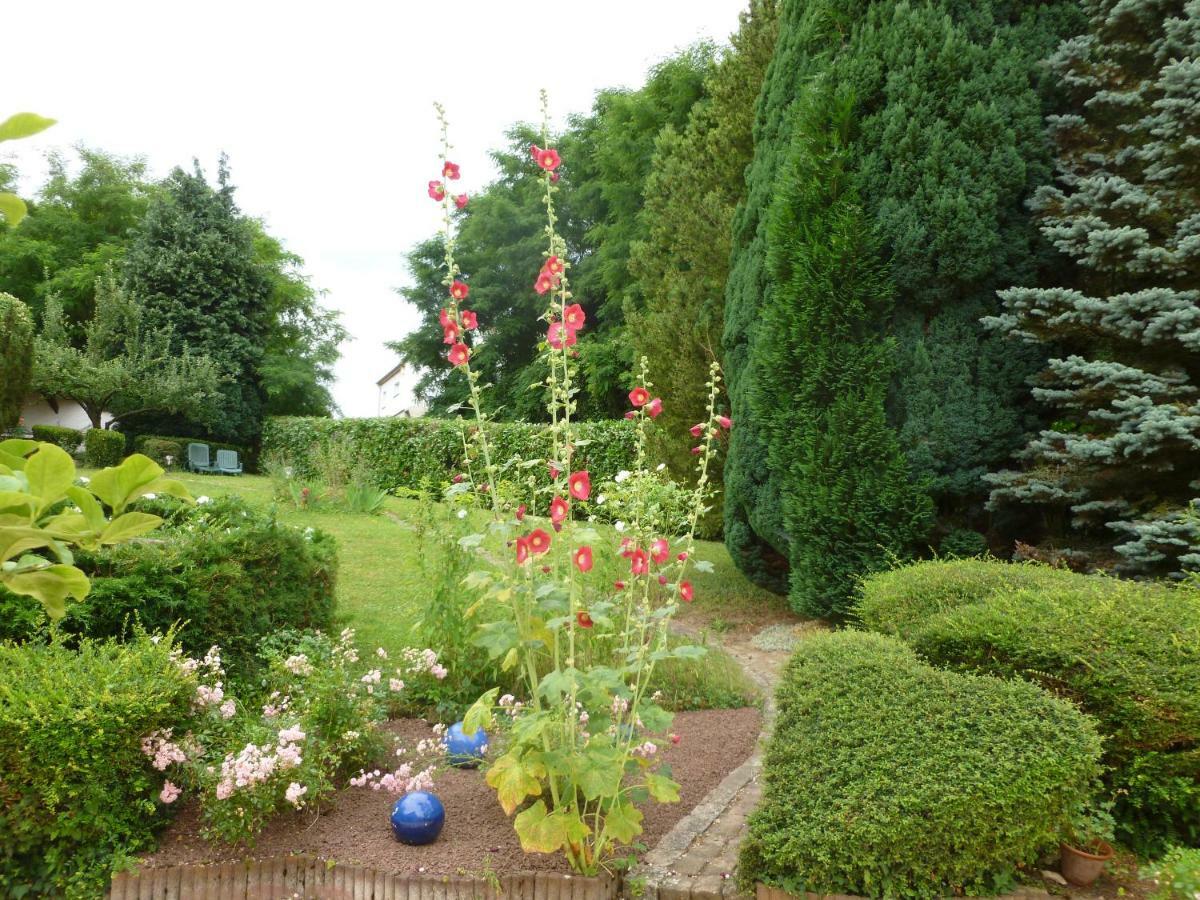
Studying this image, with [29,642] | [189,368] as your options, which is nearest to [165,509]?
[29,642]

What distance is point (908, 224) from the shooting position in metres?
5.10

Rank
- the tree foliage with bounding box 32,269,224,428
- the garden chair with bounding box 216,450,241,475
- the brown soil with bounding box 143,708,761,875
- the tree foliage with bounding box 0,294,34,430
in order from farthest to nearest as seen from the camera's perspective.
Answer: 1. the garden chair with bounding box 216,450,241,475
2. the tree foliage with bounding box 32,269,224,428
3. the tree foliage with bounding box 0,294,34,430
4. the brown soil with bounding box 143,708,761,875

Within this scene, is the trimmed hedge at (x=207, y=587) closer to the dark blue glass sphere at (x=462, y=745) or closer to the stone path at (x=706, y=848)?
the dark blue glass sphere at (x=462, y=745)

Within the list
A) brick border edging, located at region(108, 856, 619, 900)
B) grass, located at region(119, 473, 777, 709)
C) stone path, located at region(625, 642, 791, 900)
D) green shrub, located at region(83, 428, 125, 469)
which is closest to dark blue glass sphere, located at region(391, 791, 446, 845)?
brick border edging, located at region(108, 856, 619, 900)

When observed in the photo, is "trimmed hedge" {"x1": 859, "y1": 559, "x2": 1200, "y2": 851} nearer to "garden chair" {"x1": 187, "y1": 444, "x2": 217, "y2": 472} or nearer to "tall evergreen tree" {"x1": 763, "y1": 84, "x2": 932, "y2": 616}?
"tall evergreen tree" {"x1": 763, "y1": 84, "x2": 932, "y2": 616}

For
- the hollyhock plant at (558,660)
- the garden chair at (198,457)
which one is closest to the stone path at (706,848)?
the hollyhock plant at (558,660)

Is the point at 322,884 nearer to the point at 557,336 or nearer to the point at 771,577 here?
the point at 557,336

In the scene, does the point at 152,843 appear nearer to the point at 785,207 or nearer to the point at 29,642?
the point at 29,642

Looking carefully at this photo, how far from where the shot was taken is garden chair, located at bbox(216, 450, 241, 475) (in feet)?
55.1

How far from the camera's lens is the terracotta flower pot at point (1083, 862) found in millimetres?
2516

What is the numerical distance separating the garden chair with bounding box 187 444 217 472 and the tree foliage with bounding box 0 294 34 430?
3.21 m

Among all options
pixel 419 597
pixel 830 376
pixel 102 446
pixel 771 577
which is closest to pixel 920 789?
pixel 419 597

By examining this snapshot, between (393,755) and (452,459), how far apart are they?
36.0 feet

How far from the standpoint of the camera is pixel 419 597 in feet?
15.9
